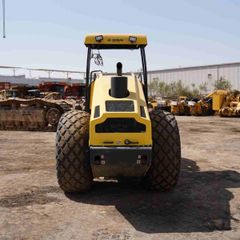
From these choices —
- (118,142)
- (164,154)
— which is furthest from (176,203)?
(118,142)

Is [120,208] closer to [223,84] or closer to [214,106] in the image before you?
[214,106]

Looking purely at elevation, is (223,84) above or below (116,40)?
above

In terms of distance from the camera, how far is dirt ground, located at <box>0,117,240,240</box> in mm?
4590

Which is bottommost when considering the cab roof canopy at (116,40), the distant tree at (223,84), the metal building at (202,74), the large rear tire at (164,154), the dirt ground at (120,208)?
the dirt ground at (120,208)

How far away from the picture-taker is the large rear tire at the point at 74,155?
571cm

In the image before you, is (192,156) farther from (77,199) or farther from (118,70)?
(77,199)

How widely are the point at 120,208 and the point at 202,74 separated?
66.2 m

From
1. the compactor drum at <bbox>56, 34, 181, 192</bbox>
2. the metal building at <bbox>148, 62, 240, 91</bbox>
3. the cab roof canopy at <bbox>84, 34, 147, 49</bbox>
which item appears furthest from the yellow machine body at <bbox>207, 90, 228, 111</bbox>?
the metal building at <bbox>148, 62, 240, 91</bbox>

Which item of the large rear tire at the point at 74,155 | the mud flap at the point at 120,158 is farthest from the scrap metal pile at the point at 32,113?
the mud flap at the point at 120,158

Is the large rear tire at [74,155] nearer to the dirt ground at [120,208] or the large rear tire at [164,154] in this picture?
the dirt ground at [120,208]

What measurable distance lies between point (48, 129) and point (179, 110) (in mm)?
13891

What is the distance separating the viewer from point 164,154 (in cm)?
582

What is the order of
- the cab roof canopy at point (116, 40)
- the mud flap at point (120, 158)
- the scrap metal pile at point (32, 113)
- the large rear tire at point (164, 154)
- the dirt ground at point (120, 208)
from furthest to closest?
the scrap metal pile at point (32, 113)
the cab roof canopy at point (116, 40)
the large rear tire at point (164, 154)
the mud flap at point (120, 158)
the dirt ground at point (120, 208)

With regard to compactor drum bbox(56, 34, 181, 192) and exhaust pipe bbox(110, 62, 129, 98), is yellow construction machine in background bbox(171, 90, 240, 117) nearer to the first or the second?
compactor drum bbox(56, 34, 181, 192)
